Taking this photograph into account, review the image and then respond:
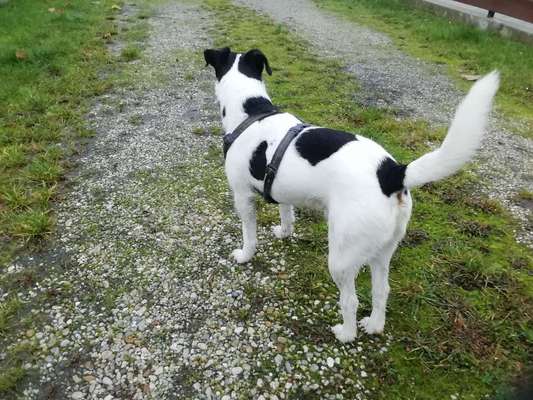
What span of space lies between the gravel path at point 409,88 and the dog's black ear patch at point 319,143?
2.42 meters

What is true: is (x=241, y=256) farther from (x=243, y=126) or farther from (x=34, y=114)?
(x=34, y=114)

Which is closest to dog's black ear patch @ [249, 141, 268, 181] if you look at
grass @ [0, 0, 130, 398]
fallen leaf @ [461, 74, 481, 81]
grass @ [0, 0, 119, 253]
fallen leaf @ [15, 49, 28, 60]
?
grass @ [0, 0, 130, 398]

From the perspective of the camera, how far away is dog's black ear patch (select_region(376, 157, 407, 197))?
230cm

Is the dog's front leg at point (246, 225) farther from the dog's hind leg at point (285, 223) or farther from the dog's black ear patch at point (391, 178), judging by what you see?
the dog's black ear patch at point (391, 178)

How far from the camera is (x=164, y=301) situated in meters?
3.28

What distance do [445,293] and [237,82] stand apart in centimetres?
242

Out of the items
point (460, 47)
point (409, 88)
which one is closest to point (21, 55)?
point (409, 88)

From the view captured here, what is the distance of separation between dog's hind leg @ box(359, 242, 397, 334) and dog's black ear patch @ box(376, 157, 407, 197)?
44 centimetres

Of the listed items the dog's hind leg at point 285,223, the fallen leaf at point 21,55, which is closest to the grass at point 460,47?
the dog's hind leg at point 285,223

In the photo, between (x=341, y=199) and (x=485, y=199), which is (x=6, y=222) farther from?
(x=485, y=199)

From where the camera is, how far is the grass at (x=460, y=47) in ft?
22.3

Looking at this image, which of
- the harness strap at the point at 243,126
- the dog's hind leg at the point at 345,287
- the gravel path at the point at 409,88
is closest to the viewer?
the dog's hind leg at the point at 345,287

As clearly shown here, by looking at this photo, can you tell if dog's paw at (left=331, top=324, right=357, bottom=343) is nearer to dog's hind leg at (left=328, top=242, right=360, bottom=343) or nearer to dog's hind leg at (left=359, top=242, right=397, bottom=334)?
dog's hind leg at (left=328, top=242, right=360, bottom=343)

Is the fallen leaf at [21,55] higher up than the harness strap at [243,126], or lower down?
lower down
